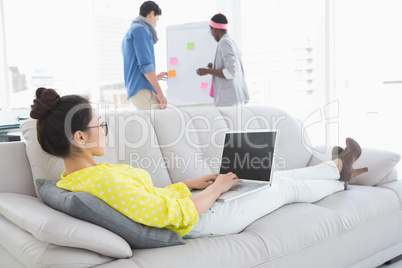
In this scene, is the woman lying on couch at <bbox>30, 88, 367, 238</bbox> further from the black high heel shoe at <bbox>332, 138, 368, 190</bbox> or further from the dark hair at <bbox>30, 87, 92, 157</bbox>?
the black high heel shoe at <bbox>332, 138, 368, 190</bbox>

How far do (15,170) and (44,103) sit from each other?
0.46m

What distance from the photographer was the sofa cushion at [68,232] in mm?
1184

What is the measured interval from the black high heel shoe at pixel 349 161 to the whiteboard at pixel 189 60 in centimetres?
239

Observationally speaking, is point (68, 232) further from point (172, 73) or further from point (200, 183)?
point (172, 73)

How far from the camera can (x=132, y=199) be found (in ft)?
4.38

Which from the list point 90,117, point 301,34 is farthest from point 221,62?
point 90,117

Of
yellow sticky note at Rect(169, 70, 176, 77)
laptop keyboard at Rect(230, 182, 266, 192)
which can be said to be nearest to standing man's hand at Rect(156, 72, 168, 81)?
yellow sticky note at Rect(169, 70, 176, 77)

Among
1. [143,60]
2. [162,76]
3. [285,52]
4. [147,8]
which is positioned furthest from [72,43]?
[285,52]

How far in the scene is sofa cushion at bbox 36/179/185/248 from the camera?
128 cm

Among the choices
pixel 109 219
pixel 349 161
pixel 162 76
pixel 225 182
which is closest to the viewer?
pixel 109 219

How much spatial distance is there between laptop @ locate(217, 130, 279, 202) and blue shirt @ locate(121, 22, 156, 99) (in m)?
1.69

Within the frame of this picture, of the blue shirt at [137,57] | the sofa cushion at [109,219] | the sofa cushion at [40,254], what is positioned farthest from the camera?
the blue shirt at [137,57]

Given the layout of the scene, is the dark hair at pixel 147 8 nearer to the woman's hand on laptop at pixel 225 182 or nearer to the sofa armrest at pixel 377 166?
the sofa armrest at pixel 377 166

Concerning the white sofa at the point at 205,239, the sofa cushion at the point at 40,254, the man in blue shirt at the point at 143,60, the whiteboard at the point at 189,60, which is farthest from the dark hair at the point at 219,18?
the sofa cushion at the point at 40,254
